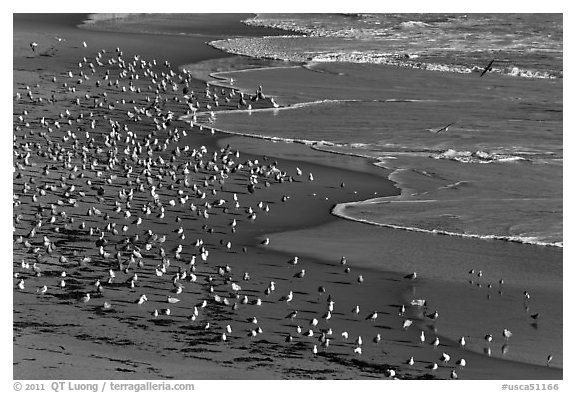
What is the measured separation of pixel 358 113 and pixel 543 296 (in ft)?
56.9

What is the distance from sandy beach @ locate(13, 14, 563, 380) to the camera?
1803cm

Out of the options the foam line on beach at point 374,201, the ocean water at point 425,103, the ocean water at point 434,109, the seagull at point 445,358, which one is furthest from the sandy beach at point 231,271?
the ocean water at point 425,103

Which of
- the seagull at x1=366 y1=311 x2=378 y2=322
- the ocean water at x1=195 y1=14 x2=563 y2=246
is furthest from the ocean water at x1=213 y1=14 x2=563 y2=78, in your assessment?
the seagull at x1=366 y1=311 x2=378 y2=322

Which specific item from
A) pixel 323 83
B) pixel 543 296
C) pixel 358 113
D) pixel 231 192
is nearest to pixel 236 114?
pixel 358 113

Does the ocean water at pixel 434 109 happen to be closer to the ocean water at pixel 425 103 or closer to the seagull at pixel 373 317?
the ocean water at pixel 425 103

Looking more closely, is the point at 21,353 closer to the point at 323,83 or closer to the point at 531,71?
the point at 323,83

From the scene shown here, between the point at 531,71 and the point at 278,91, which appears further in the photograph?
the point at 531,71

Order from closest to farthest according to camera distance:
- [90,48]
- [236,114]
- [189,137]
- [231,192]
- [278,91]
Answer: [231,192]
[189,137]
[236,114]
[278,91]
[90,48]

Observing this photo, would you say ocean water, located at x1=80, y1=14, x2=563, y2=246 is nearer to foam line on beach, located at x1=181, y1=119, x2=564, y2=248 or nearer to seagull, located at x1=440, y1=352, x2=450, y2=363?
foam line on beach, located at x1=181, y1=119, x2=564, y2=248

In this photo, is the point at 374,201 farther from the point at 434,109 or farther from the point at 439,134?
the point at 434,109

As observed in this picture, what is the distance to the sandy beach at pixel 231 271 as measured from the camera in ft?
59.2

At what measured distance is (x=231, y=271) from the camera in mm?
22000

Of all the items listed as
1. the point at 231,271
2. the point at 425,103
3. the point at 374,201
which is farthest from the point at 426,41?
the point at 231,271

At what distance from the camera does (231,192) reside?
27531mm
